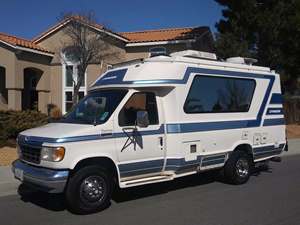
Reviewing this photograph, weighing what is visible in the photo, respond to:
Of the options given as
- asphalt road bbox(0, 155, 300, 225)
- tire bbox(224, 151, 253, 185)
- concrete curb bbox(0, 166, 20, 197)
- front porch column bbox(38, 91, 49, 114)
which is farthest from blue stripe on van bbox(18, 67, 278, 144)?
front porch column bbox(38, 91, 49, 114)

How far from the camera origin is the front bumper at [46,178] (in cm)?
729

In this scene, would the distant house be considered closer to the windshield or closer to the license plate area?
the windshield

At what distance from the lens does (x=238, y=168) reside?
33.9 ft

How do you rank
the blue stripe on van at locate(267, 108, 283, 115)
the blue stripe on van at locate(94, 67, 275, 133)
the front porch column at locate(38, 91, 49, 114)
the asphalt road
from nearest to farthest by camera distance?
1. the asphalt road
2. the blue stripe on van at locate(94, 67, 275, 133)
3. the blue stripe on van at locate(267, 108, 283, 115)
4. the front porch column at locate(38, 91, 49, 114)

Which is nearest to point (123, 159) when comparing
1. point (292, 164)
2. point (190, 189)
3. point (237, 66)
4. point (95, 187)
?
point (95, 187)

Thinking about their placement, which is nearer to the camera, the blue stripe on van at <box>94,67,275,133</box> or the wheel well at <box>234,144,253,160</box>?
the blue stripe on van at <box>94,67,275,133</box>

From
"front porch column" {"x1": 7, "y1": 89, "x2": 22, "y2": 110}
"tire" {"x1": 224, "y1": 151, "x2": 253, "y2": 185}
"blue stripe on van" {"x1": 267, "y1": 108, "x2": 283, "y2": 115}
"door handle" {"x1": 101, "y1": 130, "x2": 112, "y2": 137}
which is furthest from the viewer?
"front porch column" {"x1": 7, "y1": 89, "x2": 22, "y2": 110}

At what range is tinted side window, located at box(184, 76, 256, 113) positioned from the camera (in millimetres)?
9374

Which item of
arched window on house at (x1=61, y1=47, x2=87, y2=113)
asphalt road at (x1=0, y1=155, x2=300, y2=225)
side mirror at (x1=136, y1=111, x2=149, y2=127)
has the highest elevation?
arched window on house at (x1=61, y1=47, x2=87, y2=113)

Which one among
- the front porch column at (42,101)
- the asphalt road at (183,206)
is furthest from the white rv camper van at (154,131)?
the front porch column at (42,101)

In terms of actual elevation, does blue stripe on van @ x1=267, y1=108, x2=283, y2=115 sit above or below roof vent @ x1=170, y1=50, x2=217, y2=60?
below

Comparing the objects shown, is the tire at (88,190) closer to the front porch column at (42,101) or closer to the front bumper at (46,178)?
the front bumper at (46,178)

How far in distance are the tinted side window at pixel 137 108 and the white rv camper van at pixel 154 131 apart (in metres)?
0.02

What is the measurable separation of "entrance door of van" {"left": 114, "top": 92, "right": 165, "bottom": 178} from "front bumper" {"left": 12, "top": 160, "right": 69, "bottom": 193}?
1141 millimetres
